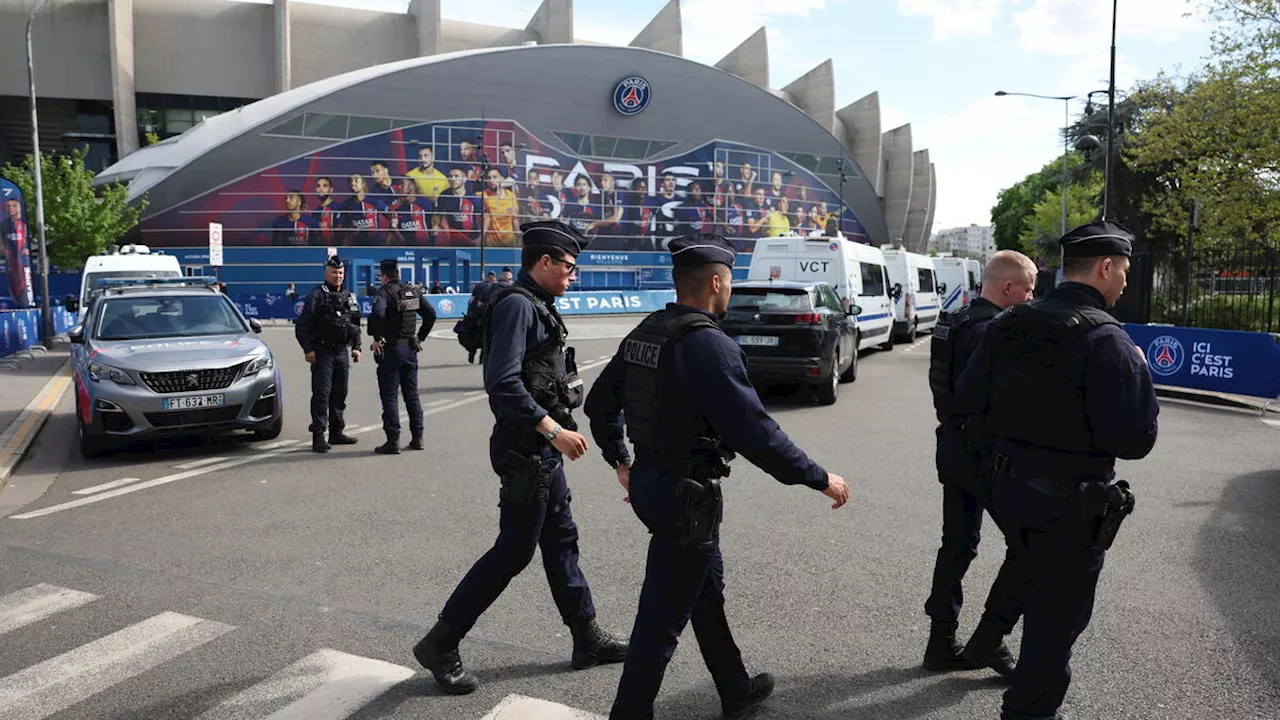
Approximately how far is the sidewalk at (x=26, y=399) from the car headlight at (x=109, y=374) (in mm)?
1021

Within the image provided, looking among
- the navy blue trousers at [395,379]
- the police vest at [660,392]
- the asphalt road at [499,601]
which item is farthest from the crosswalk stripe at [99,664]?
the navy blue trousers at [395,379]

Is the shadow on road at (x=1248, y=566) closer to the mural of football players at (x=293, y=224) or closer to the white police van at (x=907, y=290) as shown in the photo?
the white police van at (x=907, y=290)

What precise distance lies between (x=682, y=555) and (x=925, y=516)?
4.02 meters

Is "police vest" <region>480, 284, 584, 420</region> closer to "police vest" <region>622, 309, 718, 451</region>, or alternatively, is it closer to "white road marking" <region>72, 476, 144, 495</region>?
"police vest" <region>622, 309, 718, 451</region>

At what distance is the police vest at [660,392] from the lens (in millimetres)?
3010

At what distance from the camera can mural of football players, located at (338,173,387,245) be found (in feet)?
149

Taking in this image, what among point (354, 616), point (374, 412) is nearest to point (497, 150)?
point (374, 412)

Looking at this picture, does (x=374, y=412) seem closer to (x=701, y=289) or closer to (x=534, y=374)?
(x=534, y=374)

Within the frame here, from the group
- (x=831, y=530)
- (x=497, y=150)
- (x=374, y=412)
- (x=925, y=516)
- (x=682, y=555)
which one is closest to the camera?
(x=682, y=555)

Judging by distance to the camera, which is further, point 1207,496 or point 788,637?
point 1207,496

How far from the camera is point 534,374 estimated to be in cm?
385

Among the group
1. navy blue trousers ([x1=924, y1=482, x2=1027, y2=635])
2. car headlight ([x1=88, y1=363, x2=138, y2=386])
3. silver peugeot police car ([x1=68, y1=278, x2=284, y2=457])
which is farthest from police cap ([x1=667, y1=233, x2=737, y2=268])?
car headlight ([x1=88, y1=363, x2=138, y2=386])

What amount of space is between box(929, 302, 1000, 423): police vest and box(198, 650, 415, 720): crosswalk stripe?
8.23ft

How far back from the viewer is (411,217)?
46906 mm
